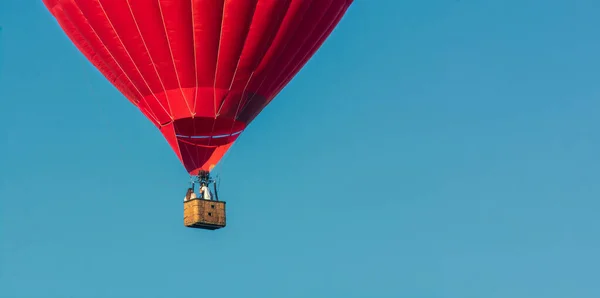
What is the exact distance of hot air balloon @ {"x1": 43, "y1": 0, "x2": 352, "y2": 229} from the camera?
3372cm

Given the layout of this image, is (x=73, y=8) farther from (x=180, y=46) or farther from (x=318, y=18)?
(x=318, y=18)

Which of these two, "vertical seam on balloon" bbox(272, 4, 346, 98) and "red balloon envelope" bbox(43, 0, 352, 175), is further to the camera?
"vertical seam on balloon" bbox(272, 4, 346, 98)

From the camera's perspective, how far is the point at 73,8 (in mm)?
34219

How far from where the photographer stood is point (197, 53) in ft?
112

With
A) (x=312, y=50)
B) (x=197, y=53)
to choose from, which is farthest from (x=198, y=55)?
(x=312, y=50)

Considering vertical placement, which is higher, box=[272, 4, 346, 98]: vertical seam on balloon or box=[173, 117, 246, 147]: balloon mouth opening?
box=[272, 4, 346, 98]: vertical seam on balloon

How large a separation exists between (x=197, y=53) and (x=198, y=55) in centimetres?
4

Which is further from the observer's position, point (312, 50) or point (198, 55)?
point (312, 50)

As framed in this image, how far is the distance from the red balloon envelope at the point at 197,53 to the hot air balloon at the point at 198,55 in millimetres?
19

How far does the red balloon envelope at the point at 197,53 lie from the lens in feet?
111

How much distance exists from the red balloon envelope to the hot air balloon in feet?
0.06

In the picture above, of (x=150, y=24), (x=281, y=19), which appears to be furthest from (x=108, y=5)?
(x=281, y=19)

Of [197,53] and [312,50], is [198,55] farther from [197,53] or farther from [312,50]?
[312,50]

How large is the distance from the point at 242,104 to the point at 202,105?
881 millimetres
